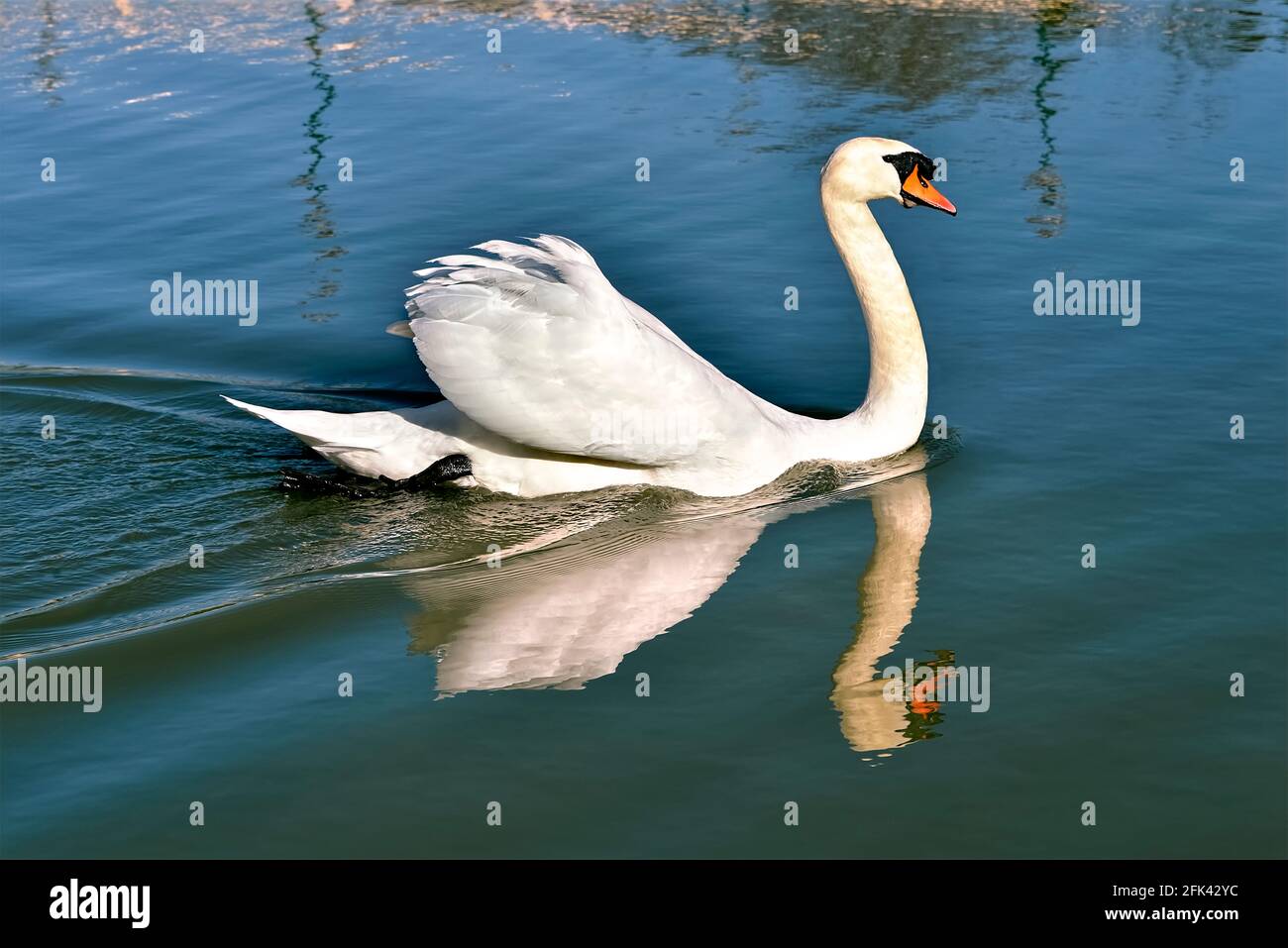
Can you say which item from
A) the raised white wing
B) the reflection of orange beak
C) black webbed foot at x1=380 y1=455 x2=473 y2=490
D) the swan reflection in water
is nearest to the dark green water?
the swan reflection in water

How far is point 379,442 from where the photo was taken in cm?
809

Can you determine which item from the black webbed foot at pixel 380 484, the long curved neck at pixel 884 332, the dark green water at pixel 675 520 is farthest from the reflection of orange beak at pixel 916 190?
the black webbed foot at pixel 380 484

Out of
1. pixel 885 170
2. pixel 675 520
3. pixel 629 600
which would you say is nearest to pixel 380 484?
pixel 675 520

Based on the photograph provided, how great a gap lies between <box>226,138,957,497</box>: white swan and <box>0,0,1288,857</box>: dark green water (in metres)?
0.20

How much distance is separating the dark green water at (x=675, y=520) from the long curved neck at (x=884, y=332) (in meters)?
0.26

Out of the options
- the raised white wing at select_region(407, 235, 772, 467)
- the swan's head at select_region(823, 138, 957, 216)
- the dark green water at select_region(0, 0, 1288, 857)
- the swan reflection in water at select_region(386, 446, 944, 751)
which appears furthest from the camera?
the swan's head at select_region(823, 138, 957, 216)

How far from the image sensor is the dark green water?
5695mm

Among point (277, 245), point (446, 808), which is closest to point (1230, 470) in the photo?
point (446, 808)

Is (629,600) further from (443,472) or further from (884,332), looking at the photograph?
(884,332)

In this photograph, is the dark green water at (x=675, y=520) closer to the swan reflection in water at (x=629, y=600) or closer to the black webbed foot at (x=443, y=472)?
the swan reflection in water at (x=629, y=600)

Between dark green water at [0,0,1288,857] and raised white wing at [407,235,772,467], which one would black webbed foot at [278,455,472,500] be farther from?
raised white wing at [407,235,772,467]
